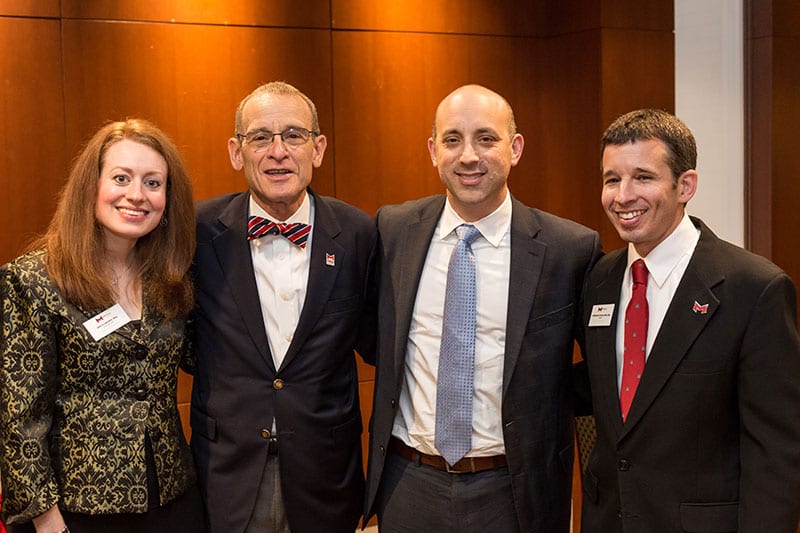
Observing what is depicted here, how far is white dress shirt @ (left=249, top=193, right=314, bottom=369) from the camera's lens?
284 cm

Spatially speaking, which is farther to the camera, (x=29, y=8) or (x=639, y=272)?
(x=29, y=8)

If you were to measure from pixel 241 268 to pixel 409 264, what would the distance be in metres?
0.53

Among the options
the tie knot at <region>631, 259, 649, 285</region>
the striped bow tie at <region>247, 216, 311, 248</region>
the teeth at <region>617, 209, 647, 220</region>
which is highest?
the teeth at <region>617, 209, 647, 220</region>

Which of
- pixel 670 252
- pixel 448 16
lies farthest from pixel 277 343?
pixel 448 16

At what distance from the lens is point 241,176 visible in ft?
15.4

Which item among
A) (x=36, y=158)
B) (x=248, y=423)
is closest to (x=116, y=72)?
(x=36, y=158)

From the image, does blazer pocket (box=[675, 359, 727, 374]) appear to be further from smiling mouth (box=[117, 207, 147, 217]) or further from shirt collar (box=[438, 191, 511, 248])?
smiling mouth (box=[117, 207, 147, 217])

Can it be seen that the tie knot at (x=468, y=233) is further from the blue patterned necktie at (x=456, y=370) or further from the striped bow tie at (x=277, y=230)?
the striped bow tie at (x=277, y=230)

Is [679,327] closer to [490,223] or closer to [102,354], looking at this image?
[490,223]

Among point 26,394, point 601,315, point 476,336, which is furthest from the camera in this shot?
point 476,336

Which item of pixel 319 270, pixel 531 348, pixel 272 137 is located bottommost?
pixel 531 348

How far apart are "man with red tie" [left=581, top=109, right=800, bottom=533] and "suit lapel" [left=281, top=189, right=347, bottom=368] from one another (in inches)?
32.8

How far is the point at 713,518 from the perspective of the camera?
2316mm

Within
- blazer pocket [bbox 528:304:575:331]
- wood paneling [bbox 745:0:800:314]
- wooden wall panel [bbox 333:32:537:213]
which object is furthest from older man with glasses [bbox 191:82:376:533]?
wood paneling [bbox 745:0:800:314]
